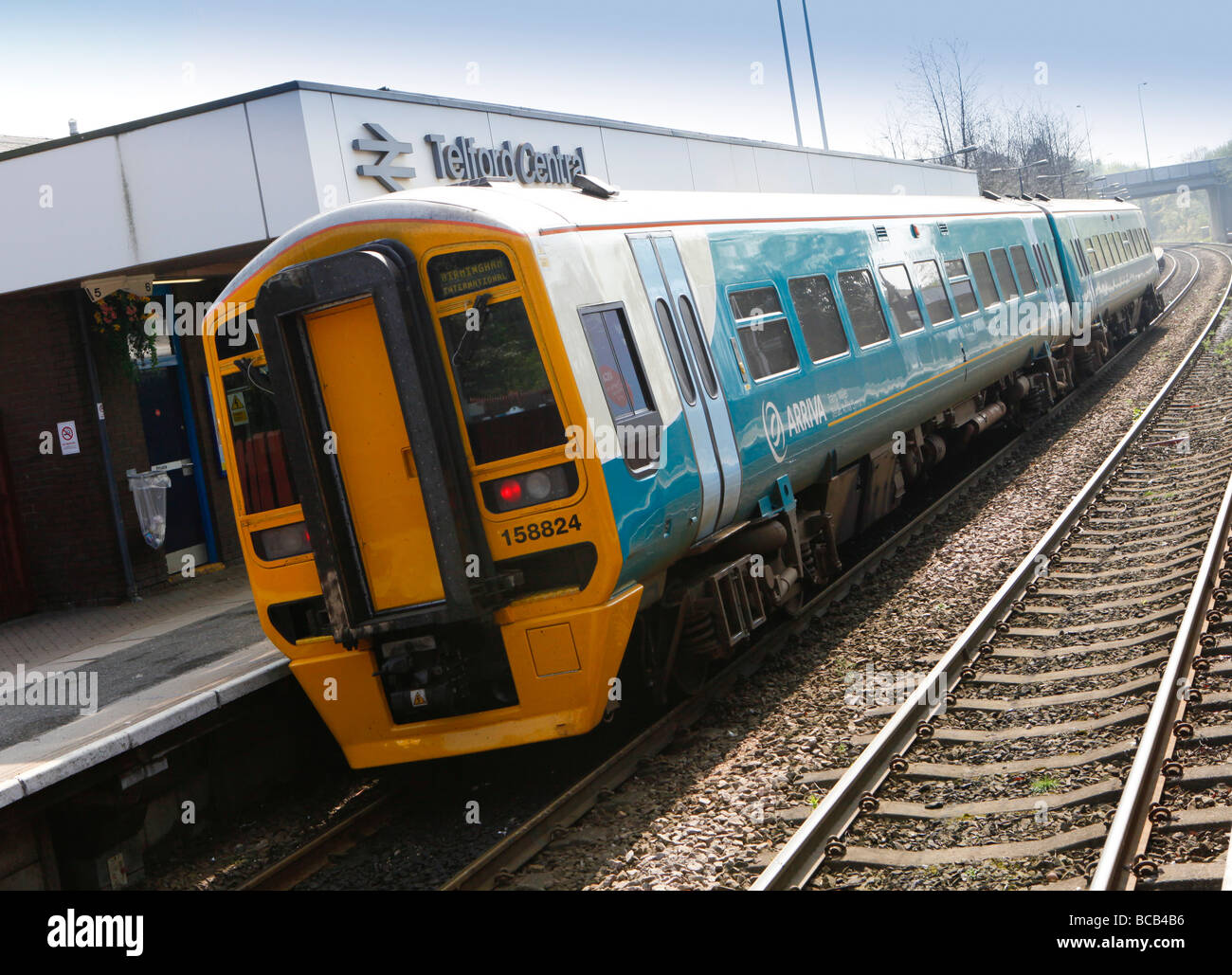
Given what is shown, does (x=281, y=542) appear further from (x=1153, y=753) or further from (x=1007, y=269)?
(x=1007, y=269)

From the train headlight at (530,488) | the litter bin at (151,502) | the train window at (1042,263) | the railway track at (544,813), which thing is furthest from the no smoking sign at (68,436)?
the train window at (1042,263)

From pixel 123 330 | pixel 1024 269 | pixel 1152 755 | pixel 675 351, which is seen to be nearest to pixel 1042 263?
pixel 1024 269

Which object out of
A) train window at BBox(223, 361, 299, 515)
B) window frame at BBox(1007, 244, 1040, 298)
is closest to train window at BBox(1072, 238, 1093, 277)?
window frame at BBox(1007, 244, 1040, 298)

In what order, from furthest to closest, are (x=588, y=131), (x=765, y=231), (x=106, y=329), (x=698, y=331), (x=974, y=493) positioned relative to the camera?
(x=588, y=131) → (x=974, y=493) → (x=106, y=329) → (x=765, y=231) → (x=698, y=331)

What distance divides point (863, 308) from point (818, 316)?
1.07 metres

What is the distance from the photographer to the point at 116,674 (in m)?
8.13

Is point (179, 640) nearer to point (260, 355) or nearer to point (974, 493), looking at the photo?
point (260, 355)

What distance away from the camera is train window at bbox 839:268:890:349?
975cm

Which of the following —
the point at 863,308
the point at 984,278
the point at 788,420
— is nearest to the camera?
the point at 788,420

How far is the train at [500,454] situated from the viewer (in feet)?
19.5

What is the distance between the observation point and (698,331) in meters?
7.30

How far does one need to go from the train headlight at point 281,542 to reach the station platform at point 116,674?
2.73ft

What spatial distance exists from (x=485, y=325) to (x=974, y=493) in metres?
8.01
